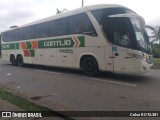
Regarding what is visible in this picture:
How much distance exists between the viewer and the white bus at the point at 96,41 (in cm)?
1062

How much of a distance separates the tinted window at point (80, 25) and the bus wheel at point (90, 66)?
1305 millimetres

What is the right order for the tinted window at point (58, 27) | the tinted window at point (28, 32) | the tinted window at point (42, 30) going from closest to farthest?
the tinted window at point (58, 27)
the tinted window at point (42, 30)
the tinted window at point (28, 32)

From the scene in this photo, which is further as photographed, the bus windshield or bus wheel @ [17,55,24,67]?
bus wheel @ [17,55,24,67]

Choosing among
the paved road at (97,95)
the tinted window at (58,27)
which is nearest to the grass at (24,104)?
the paved road at (97,95)

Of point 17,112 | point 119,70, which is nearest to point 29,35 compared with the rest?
point 119,70

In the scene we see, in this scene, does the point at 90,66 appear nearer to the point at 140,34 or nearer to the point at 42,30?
the point at 140,34

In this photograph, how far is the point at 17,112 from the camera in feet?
19.0

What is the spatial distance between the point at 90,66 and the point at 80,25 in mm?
2168

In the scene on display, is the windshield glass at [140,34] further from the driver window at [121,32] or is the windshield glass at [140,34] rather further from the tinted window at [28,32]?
the tinted window at [28,32]

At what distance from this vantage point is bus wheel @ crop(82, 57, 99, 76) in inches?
475

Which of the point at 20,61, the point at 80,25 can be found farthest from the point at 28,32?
the point at 80,25

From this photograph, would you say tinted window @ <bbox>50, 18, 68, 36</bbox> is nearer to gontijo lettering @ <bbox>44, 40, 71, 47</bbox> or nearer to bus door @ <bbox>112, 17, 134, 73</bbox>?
gontijo lettering @ <bbox>44, 40, 71, 47</bbox>

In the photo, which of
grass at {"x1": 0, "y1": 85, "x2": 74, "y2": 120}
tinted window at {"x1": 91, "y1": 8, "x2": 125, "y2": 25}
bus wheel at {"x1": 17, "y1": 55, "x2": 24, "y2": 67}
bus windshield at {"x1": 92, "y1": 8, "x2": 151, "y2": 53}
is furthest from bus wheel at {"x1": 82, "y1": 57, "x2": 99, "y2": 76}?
bus wheel at {"x1": 17, "y1": 55, "x2": 24, "y2": 67}

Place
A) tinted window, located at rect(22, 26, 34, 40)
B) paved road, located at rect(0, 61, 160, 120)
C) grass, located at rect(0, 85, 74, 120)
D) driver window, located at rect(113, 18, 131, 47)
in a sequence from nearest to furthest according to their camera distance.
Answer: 1. grass, located at rect(0, 85, 74, 120)
2. paved road, located at rect(0, 61, 160, 120)
3. driver window, located at rect(113, 18, 131, 47)
4. tinted window, located at rect(22, 26, 34, 40)
